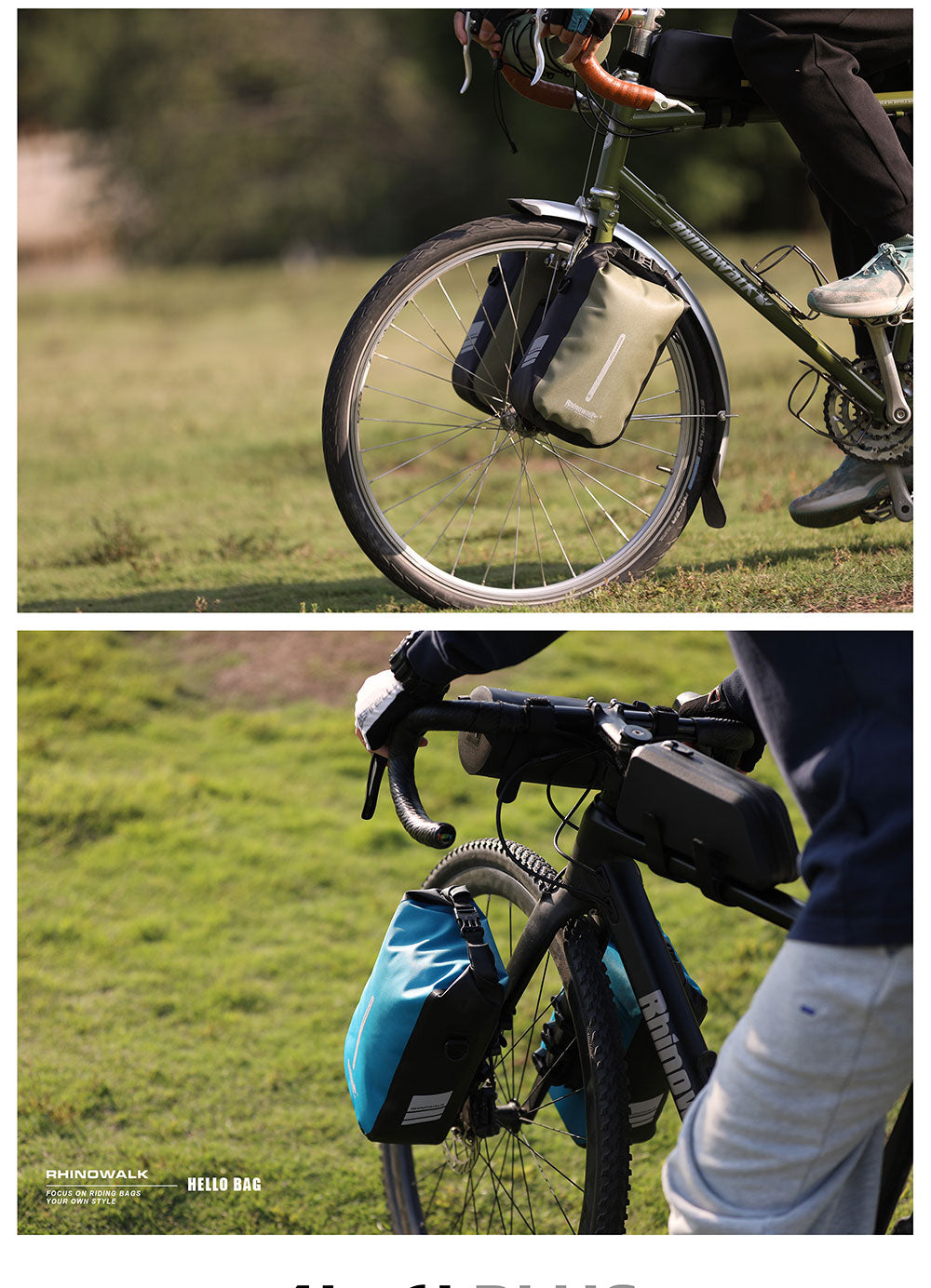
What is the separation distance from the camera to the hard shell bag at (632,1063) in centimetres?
203

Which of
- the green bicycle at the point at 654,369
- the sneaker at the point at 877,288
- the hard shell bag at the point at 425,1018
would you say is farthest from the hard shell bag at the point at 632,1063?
the sneaker at the point at 877,288

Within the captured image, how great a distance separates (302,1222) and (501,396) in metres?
1.80

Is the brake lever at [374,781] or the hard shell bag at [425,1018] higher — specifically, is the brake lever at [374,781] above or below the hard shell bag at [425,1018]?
above

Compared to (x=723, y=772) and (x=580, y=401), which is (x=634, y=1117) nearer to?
(x=723, y=772)

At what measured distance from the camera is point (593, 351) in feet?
8.25

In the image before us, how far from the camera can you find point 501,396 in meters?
2.76

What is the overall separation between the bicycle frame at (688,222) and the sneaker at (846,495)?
135 mm

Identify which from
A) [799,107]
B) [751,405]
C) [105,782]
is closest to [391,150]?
[751,405]

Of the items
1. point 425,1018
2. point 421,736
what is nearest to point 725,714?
point 421,736

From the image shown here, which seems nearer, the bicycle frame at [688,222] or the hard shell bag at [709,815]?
the hard shell bag at [709,815]

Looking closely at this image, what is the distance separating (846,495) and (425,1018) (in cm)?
158

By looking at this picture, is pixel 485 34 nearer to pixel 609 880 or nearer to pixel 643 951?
pixel 609 880

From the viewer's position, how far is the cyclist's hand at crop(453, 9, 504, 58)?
8.54ft

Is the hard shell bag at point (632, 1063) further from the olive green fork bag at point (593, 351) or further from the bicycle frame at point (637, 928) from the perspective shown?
the olive green fork bag at point (593, 351)
